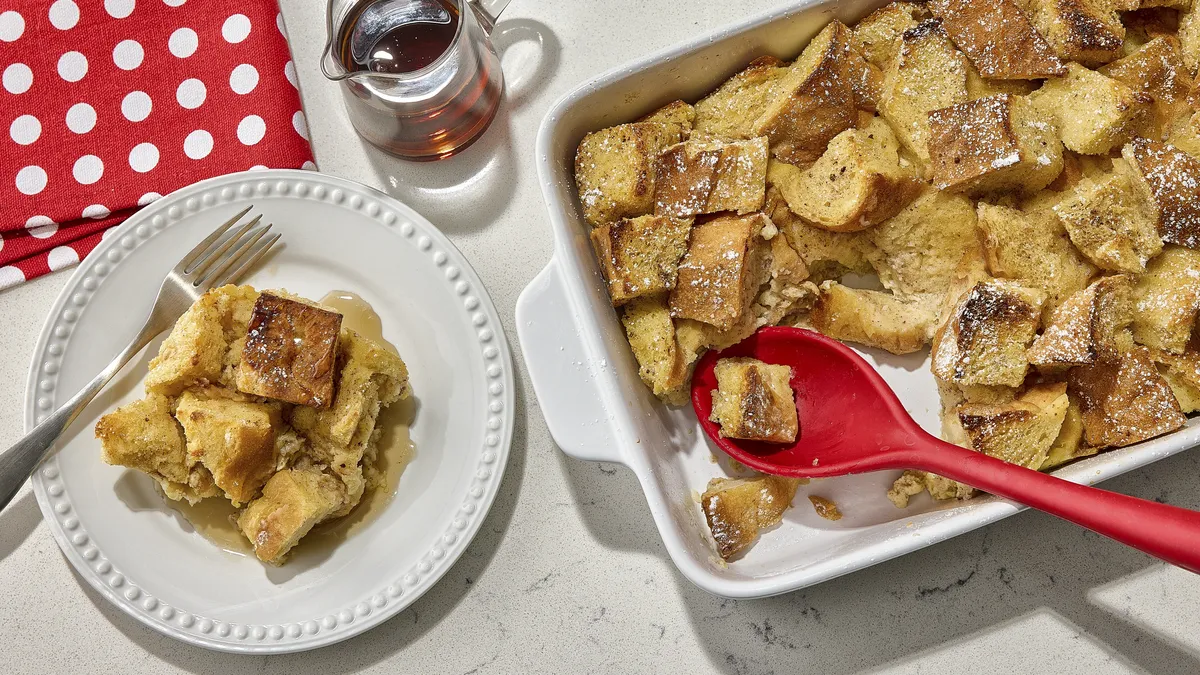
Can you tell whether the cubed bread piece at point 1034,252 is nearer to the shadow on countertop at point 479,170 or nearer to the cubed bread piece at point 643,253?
the cubed bread piece at point 643,253

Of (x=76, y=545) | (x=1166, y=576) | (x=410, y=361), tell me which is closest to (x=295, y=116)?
(x=410, y=361)

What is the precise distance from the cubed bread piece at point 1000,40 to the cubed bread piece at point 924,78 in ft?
0.07

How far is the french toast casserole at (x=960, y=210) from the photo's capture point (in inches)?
48.0

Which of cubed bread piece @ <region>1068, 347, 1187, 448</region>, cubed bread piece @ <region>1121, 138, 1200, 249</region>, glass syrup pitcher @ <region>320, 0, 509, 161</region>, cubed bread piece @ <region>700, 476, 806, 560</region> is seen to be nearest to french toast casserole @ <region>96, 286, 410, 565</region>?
glass syrup pitcher @ <region>320, 0, 509, 161</region>

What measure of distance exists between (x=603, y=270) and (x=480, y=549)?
1.81ft

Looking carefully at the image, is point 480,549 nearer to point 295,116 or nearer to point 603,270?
point 603,270

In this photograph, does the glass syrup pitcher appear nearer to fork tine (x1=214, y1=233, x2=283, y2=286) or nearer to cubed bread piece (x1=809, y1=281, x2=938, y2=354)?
fork tine (x1=214, y1=233, x2=283, y2=286)

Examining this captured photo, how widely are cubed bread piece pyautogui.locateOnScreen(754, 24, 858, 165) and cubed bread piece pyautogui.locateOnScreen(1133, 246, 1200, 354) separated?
0.51 metres

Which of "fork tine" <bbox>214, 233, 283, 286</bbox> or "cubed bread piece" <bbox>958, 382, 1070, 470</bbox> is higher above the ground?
"fork tine" <bbox>214, 233, 283, 286</bbox>

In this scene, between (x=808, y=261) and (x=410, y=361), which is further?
(x=410, y=361)

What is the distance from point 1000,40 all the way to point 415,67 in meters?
0.93

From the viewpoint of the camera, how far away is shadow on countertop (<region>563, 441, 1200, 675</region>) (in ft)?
4.76

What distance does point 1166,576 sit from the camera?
4.76 ft

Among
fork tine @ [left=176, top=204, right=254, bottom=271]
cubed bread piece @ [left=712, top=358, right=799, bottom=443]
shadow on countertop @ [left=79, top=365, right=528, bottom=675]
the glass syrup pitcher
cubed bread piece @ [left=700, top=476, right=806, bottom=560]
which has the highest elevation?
the glass syrup pitcher
